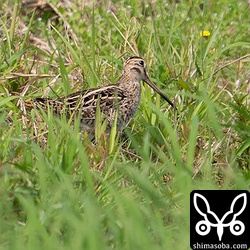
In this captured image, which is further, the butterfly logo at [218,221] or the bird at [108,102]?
the bird at [108,102]

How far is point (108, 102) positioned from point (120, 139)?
10.7 inches

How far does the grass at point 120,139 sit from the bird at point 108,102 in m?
0.09

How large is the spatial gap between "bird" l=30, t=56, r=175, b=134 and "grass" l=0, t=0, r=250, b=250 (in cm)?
9

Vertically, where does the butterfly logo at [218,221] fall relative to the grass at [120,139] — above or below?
below

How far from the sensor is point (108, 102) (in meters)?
6.60

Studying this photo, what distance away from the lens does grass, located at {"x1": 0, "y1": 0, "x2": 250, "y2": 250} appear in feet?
14.8

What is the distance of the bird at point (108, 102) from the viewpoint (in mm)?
6354

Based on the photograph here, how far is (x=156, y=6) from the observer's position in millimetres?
9125

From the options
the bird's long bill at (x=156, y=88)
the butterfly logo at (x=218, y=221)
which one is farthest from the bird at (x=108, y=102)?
the butterfly logo at (x=218, y=221)

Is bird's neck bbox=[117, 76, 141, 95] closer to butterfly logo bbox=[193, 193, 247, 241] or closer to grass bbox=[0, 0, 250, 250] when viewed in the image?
grass bbox=[0, 0, 250, 250]

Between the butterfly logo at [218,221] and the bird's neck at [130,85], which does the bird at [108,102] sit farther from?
the butterfly logo at [218,221]

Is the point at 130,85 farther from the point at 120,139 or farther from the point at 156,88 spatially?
the point at 120,139

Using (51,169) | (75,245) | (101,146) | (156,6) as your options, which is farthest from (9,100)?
(156,6)

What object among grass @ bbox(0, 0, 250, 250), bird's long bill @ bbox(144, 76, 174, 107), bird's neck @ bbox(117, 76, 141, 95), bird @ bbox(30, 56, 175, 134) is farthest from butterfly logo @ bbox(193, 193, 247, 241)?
bird's neck @ bbox(117, 76, 141, 95)
